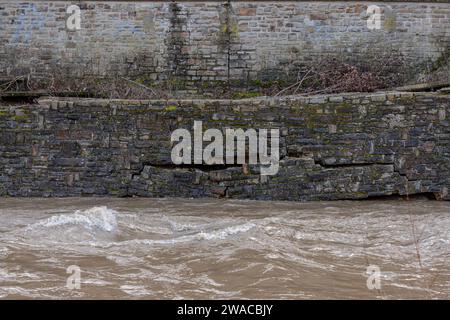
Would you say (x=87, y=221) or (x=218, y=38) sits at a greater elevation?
(x=218, y=38)

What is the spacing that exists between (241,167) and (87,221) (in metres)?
3.52

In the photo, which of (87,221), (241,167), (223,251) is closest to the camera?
(223,251)

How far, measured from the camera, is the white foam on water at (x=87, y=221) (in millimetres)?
10133

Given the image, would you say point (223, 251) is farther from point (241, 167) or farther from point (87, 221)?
point (241, 167)

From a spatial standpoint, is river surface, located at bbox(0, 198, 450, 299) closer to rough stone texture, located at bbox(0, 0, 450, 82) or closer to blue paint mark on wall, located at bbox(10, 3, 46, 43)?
rough stone texture, located at bbox(0, 0, 450, 82)

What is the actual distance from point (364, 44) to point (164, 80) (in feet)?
14.7

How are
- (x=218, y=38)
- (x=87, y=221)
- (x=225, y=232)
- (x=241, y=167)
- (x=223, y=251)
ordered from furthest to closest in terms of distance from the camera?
(x=218, y=38), (x=241, y=167), (x=87, y=221), (x=225, y=232), (x=223, y=251)

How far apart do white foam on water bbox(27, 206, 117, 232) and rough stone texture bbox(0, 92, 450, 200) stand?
255 centimetres

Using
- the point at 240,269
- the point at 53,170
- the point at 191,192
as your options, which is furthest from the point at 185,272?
the point at 53,170

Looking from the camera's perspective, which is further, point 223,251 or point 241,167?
point 241,167

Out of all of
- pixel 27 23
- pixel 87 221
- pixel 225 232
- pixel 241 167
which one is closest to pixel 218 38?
pixel 27 23

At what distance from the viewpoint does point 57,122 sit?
13344 millimetres

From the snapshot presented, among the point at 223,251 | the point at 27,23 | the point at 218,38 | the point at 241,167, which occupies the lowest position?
the point at 223,251

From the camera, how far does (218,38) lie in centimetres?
1739
